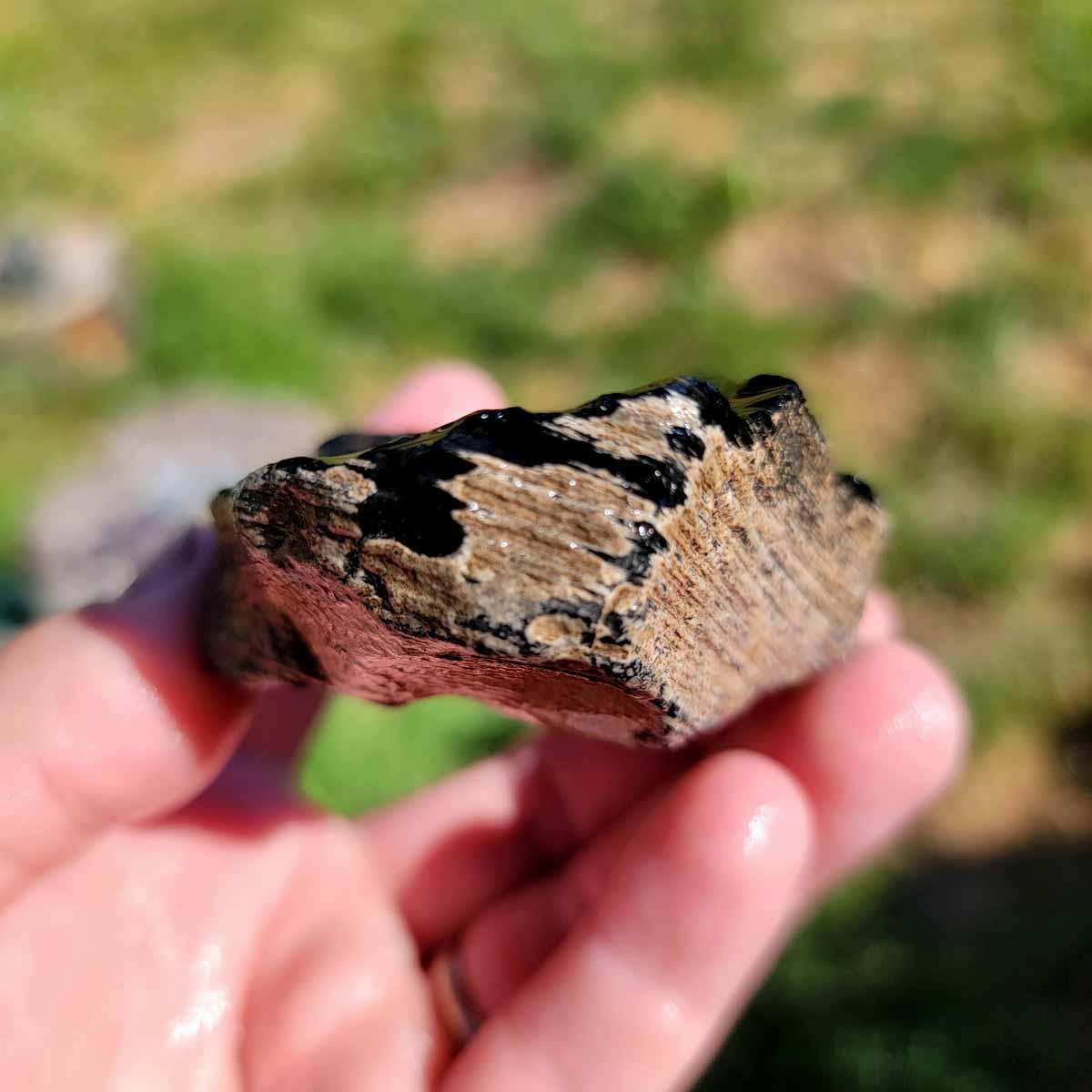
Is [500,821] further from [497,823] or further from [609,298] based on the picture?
[609,298]

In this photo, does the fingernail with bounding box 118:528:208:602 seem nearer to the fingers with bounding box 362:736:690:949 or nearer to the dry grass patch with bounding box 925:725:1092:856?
the fingers with bounding box 362:736:690:949

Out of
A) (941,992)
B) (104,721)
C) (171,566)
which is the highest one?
(171,566)

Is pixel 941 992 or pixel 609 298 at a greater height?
pixel 609 298

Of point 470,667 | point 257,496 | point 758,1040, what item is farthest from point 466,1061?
point 758,1040

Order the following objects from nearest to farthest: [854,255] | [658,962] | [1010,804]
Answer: [658,962] < [1010,804] < [854,255]

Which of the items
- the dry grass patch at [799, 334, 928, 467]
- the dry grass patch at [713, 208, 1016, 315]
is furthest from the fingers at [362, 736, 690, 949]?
the dry grass patch at [713, 208, 1016, 315]

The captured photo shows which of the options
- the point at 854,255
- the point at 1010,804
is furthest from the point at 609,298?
the point at 1010,804

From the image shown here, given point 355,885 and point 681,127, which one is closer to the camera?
point 355,885

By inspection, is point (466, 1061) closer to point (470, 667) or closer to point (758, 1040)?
point (470, 667)
